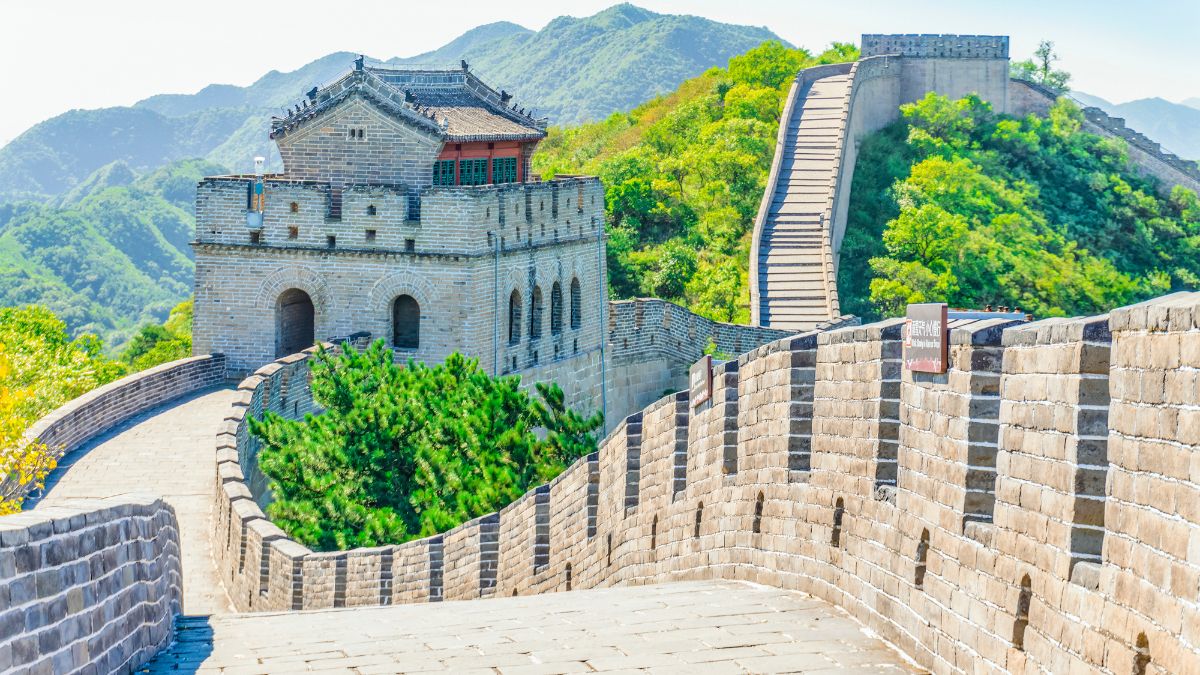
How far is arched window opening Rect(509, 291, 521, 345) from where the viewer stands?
31125 mm

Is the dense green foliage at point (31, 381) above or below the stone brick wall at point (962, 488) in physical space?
below

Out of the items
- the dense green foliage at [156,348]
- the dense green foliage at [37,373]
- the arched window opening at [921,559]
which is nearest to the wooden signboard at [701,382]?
the arched window opening at [921,559]

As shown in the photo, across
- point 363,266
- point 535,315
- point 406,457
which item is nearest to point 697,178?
point 535,315

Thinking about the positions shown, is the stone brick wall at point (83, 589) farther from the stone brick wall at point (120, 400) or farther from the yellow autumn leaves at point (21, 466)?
the stone brick wall at point (120, 400)

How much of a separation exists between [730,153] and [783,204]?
477 cm

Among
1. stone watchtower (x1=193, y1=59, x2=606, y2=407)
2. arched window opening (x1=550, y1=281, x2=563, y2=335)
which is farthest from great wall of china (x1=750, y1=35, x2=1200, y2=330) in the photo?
stone watchtower (x1=193, y1=59, x2=606, y2=407)

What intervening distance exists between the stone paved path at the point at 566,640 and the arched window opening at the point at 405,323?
2002 cm

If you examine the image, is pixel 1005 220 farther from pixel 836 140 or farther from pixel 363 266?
pixel 363 266

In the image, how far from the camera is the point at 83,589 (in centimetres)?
770

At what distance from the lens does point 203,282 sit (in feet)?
100

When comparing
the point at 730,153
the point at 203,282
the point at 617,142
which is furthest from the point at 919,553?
the point at 617,142

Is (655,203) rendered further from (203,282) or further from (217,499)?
(217,499)

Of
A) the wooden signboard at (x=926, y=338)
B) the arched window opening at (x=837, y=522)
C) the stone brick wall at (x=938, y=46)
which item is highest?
the stone brick wall at (x=938, y=46)

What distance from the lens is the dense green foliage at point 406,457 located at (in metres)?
20.0
